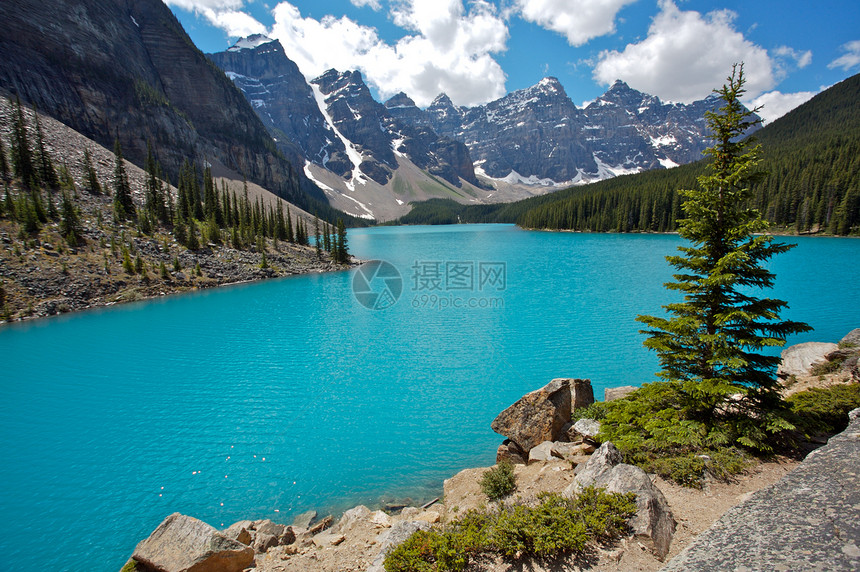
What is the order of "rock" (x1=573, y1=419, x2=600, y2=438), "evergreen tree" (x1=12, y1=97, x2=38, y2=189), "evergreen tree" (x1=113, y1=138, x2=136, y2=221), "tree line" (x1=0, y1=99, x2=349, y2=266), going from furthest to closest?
"evergreen tree" (x1=113, y1=138, x2=136, y2=221)
"evergreen tree" (x1=12, y1=97, x2=38, y2=189)
"tree line" (x1=0, y1=99, x2=349, y2=266)
"rock" (x1=573, y1=419, x2=600, y2=438)

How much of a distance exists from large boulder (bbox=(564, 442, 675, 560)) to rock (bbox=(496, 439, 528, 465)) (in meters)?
5.01

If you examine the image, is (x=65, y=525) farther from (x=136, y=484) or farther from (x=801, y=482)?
(x=801, y=482)

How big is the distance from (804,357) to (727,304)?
1300 cm

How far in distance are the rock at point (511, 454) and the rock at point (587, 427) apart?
2038mm

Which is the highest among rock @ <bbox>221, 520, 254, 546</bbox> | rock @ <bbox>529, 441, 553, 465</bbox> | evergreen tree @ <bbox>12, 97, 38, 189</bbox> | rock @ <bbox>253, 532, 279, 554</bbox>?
evergreen tree @ <bbox>12, 97, 38, 189</bbox>

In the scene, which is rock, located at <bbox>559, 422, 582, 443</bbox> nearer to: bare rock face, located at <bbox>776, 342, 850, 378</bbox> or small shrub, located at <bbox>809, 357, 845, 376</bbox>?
small shrub, located at <bbox>809, 357, 845, 376</bbox>

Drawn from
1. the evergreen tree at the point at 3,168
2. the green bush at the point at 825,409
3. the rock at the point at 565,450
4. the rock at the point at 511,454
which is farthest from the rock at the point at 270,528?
the evergreen tree at the point at 3,168

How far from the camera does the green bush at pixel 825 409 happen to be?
321 inches

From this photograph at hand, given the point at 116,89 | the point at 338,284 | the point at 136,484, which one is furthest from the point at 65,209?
the point at 116,89

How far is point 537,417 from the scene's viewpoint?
12938 mm

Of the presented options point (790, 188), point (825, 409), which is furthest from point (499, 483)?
point (790, 188)

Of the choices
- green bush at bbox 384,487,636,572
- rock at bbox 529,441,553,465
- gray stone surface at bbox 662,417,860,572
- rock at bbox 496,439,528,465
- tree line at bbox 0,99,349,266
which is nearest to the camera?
gray stone surface at bbox 662,417,860,572

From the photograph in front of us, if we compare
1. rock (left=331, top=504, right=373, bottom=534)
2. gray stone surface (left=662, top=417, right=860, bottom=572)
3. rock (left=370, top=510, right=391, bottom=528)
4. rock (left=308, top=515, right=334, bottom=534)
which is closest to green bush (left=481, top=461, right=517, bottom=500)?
rock (left=370, top=510, right=391, bottom=528)

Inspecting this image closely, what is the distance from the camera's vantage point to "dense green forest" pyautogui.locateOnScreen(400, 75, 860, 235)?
85.1m
